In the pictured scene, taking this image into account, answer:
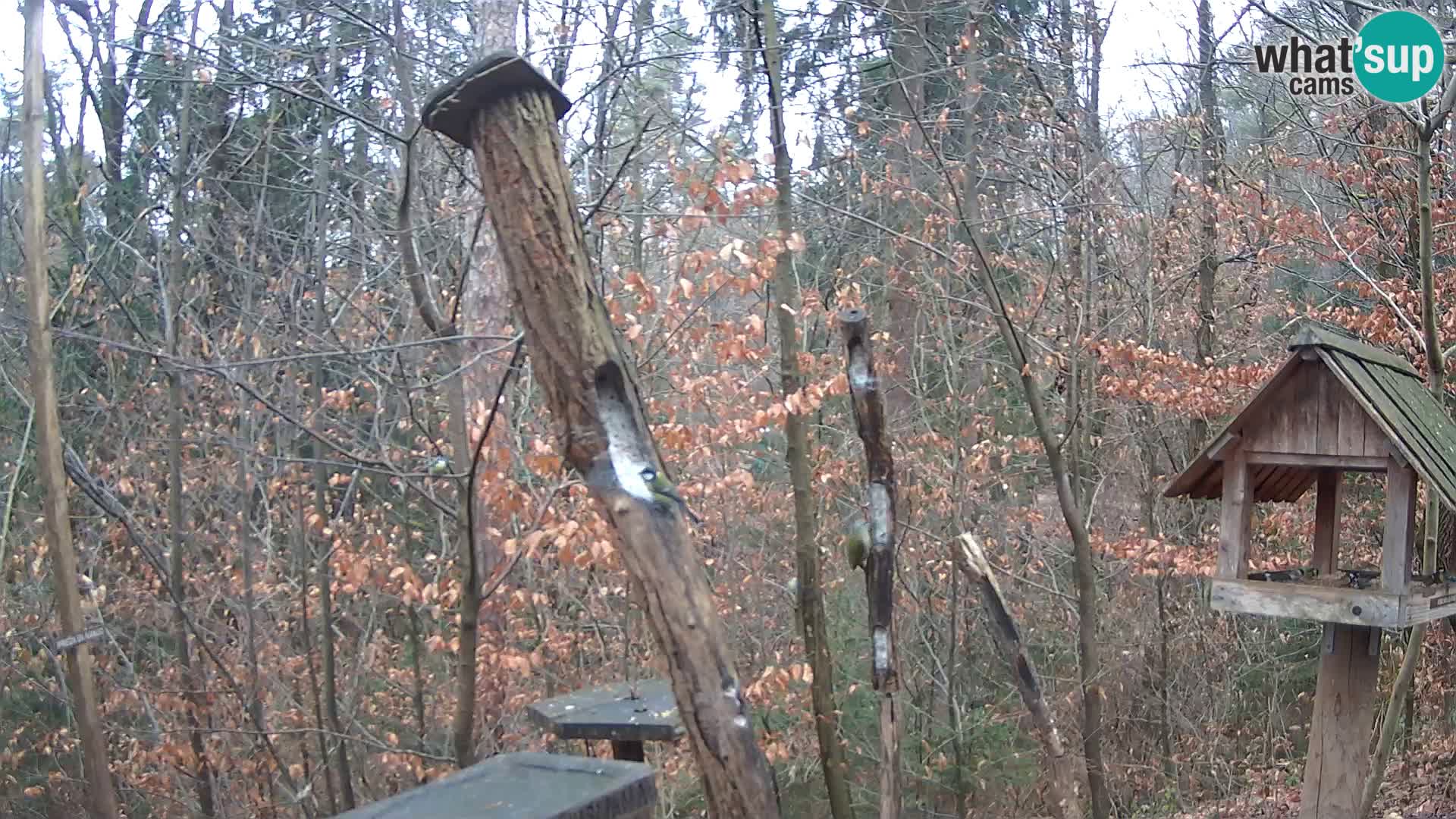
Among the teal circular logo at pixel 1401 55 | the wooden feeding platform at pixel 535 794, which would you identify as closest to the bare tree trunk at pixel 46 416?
the wooden feeding platform at pixel 535 794

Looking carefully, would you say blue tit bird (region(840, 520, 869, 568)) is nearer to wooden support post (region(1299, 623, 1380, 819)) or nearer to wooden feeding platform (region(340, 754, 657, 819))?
wooden feeding platform (region(340, 754, 657, 819))

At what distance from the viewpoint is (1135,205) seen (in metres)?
8.46

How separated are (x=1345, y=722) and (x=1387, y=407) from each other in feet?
4.19

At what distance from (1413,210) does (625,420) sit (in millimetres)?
7092

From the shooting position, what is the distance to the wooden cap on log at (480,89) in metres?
2.86

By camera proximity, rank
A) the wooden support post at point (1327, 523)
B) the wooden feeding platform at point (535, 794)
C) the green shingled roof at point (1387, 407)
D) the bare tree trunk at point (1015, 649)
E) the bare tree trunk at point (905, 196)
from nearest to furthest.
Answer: the wooden feeding platform at point (535, 794)
the green shingled roof at point (1387, 407)
the bare tree trunk at point (1015, 649)
the wooden support post at point (1327, 523)
the bare tree trunk at point (905, 196)

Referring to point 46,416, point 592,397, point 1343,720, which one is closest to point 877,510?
point 592,397

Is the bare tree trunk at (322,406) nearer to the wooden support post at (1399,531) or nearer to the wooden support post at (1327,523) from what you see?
the wooden support post at (1327,523)

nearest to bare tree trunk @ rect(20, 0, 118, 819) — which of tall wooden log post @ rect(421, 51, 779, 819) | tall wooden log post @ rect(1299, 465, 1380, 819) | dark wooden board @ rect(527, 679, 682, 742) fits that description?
dark wooden board @ rect(527, 679, 682, 742)

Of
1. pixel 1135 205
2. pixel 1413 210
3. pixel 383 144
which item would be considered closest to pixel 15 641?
pixel 383 144

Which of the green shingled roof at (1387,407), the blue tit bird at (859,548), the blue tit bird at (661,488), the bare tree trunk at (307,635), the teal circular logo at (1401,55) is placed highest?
the teal circular logo at (1401,55)

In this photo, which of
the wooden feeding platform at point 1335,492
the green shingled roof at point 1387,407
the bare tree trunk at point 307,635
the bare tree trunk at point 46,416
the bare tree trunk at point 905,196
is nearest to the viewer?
the green shingled roof at point 1387,407

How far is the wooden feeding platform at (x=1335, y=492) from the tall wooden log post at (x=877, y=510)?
47.2 inches

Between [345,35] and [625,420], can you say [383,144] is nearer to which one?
[345,35]
